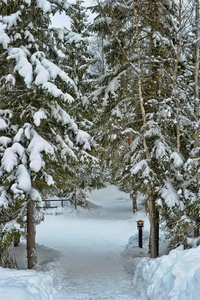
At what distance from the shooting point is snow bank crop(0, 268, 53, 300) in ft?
16.9

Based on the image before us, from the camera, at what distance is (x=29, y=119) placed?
8.62 m

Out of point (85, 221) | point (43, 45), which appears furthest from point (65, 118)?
point (85, 221)

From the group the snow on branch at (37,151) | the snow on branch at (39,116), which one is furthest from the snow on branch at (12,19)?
the snow on branch at (37,151)

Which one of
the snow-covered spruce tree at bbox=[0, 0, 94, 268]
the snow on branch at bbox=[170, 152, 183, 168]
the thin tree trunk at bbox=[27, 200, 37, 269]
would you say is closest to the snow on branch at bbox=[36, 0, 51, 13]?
the snow-covered spruce tree at bbox=[0, 0, 94, 268]

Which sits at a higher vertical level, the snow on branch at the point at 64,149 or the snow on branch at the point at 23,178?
the snow on branch at the point at 64,149

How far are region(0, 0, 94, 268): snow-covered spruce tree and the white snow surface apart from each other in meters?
1.51

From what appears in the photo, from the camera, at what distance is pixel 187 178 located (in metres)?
8.42

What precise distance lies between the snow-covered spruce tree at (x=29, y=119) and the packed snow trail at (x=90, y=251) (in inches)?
70.4

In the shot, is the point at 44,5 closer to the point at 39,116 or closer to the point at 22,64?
the point at 22,64

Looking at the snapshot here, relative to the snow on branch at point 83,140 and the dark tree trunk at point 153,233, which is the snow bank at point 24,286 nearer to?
the dark tree trunk at point 153,233

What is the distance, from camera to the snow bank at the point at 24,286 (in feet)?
16.9

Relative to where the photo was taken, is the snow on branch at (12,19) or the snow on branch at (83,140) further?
the snow on branch at (83,140)

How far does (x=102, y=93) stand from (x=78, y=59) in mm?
7675

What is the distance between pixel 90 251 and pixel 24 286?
292 inches
